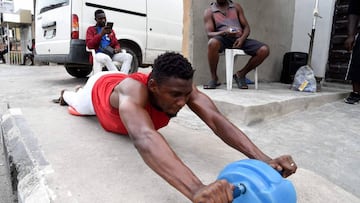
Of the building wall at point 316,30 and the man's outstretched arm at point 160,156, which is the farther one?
the building wall at point 316,30

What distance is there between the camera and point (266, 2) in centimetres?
457

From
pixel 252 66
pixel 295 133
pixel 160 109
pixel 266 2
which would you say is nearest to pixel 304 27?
pixel 266 2

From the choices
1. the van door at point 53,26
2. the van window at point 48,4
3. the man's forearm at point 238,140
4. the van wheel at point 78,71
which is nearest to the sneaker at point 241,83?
the man's forearm at point 238,140

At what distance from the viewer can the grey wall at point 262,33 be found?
3.83 metres

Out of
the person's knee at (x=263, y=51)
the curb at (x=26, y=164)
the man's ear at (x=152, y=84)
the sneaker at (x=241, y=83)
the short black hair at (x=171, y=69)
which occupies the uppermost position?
the person's knee at (x=263, y=51)

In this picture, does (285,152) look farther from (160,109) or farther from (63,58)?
(63,58)

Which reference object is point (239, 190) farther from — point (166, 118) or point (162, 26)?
point (162, 26)

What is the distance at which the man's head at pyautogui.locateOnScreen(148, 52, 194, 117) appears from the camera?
1403mm

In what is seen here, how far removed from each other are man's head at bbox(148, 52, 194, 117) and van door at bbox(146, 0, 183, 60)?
460cm

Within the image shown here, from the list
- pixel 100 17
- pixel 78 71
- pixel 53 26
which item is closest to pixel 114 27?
pixel 100 17

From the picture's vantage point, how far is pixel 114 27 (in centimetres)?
543

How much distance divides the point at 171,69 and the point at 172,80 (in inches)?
2.2

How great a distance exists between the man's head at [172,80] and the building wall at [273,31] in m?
2.33

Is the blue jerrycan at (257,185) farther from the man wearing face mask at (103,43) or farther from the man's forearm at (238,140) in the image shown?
the man wearing face mask at (103,43)
